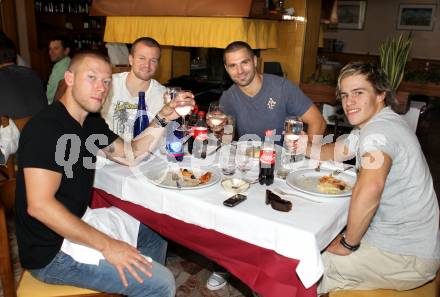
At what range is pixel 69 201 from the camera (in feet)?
4.81

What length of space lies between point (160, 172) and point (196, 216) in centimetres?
36

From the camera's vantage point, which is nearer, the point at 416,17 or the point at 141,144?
the point at 141,144

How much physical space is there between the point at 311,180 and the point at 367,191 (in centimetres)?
36

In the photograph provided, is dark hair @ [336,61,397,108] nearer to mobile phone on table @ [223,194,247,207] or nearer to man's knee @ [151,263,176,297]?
mobile phone on table @ [223,194,247,207]

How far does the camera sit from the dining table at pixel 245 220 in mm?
1265

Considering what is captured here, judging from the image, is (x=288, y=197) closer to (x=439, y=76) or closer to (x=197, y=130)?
(x=197, y=130)

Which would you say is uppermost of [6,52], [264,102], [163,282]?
[6,52]

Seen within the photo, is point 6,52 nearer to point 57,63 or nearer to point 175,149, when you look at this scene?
point 57,63

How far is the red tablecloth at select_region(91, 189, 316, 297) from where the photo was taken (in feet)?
4.19

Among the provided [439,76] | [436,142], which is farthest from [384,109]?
[436,142]

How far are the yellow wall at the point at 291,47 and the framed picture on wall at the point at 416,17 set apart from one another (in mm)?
5551

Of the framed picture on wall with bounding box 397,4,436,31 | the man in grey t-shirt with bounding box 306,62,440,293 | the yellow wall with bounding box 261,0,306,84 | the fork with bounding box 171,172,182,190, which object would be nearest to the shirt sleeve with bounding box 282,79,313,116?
the man in grey t-shirt with bounding box 306,62,440,293

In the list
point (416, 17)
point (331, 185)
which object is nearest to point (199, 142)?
point (331, 185)

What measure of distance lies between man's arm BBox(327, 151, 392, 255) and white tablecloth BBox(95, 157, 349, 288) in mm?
59
